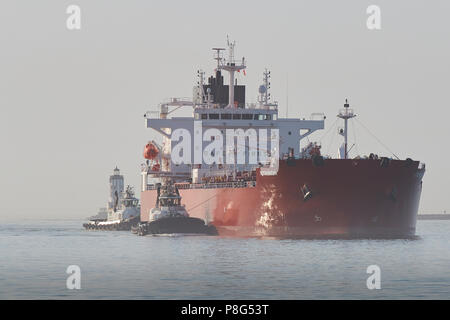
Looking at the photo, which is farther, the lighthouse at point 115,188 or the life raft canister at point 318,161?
the lighthouse at point 115,188

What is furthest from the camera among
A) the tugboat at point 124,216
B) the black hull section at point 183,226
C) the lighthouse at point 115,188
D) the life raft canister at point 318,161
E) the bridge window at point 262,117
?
the lighthouse at point 115,188

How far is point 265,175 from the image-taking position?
199 feet

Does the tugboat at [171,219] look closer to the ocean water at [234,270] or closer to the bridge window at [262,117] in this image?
the ocean water at [234,270]

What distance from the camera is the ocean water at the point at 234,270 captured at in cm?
3647

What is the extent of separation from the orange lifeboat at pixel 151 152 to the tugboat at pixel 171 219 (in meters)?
8.13

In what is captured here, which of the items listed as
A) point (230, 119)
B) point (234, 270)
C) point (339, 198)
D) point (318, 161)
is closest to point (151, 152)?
point (230, 119)

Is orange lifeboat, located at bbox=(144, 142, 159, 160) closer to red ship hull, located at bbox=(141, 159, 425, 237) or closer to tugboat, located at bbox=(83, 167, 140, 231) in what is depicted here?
tugboat, located at bbox=(83, 167, 140, 231)

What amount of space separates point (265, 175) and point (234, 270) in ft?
57.2

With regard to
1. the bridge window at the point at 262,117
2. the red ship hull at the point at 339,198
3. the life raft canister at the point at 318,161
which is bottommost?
the red ship hull at the point at 339,198

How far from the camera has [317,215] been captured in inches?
2295

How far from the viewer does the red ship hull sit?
57719 millimetres

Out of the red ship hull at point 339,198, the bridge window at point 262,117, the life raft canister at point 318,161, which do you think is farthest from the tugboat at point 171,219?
the life raft canister at point 318,161

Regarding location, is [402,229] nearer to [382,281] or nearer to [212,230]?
[212,230]

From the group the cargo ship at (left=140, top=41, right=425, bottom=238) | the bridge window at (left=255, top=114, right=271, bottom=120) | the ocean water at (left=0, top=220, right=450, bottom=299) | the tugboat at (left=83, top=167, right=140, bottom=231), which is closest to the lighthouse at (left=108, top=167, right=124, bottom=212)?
the tugboat at (left=83, top=167, right=140, bottom=231)
